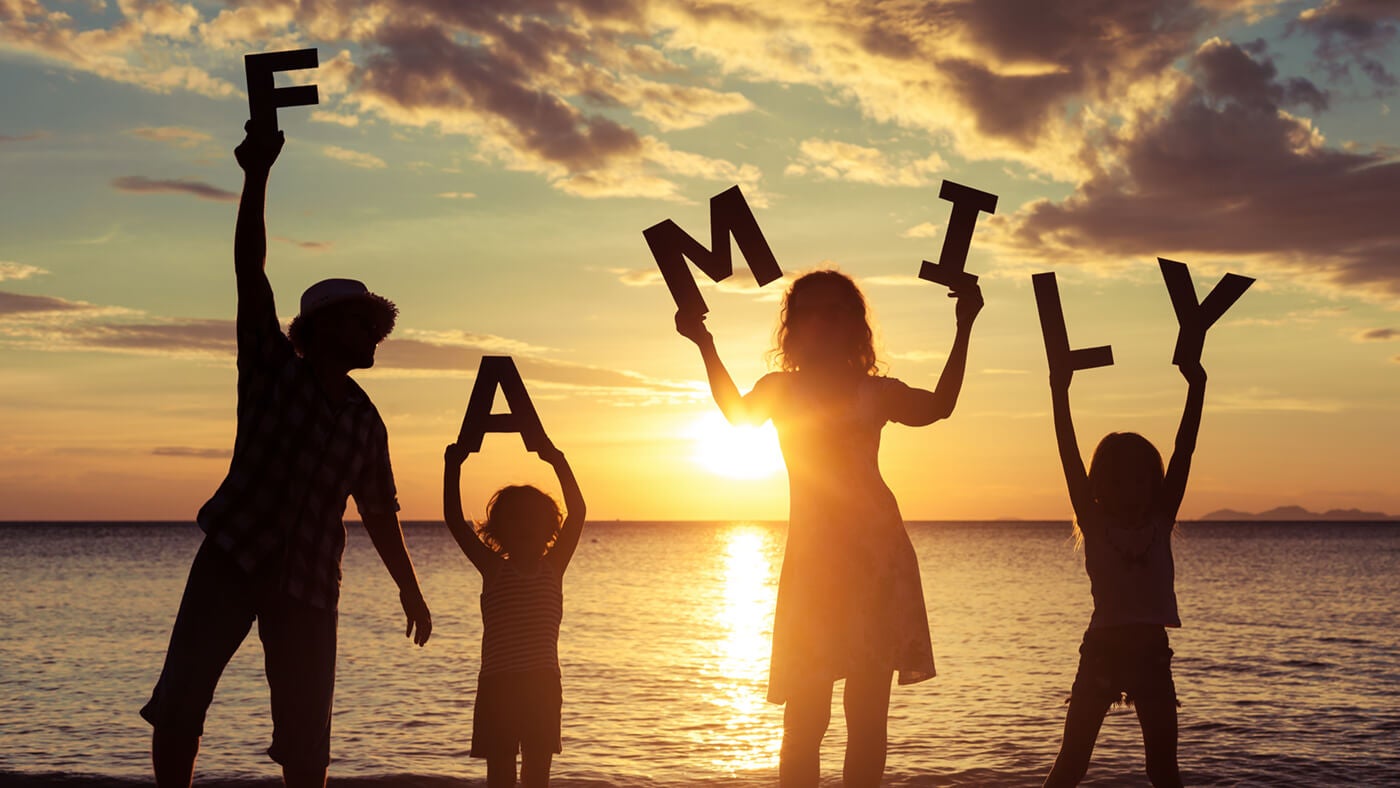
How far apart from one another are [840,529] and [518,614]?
1891mm

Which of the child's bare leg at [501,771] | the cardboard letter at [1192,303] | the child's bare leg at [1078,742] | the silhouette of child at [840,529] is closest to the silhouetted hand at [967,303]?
the silhouette of child at [840,529]

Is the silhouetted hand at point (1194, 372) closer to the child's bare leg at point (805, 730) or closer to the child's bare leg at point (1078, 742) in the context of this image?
the child's bare leg at point (1078, 742)

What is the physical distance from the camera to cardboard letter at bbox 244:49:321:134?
14.4 feet

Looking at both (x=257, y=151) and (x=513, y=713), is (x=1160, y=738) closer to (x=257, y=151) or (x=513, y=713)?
(x=513, y=713)

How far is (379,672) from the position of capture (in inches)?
807

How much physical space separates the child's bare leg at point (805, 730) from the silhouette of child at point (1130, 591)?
146 centimetres

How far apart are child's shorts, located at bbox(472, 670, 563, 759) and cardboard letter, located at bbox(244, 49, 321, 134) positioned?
2.72 meters

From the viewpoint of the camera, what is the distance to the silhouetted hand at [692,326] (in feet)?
15.0

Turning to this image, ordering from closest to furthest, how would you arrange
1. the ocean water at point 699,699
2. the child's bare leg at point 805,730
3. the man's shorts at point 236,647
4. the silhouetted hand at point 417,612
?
the man's shorts at point 236,647 < the child's bare leg at point 805,730 < the silhouetted hand at point 417,612 < the ocean water at point 699,699

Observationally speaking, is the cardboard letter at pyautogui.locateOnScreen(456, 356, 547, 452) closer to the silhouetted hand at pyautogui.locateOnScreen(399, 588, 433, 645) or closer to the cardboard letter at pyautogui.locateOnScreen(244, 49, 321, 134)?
the silhouetted hand at pyautogui.locateOnScreen(399, 588, 433, 645)

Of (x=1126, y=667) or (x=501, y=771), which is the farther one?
(x=501, y=771)

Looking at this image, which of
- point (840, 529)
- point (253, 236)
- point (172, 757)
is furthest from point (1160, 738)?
point (253, 236)

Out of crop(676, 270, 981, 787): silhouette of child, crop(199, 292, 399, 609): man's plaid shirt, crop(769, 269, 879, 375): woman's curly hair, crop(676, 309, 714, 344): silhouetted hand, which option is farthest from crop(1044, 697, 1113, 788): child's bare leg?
crop(199, 292, 399, 609): man's plaid shirt

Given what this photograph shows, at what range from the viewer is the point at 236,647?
3936mm
